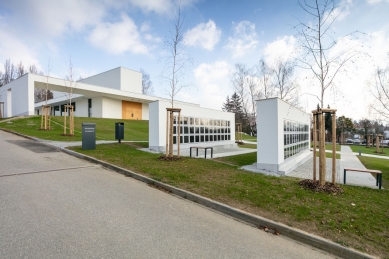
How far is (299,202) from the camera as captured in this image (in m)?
4.85

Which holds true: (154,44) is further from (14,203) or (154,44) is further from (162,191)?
(14,203)

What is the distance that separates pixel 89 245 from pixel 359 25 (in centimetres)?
839

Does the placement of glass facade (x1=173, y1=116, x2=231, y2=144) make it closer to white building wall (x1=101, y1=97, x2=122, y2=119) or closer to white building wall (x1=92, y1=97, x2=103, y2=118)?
white building wall (x1=101, y1=97, x2=122, y2=119)

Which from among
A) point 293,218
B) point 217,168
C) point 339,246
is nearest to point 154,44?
point 217,168

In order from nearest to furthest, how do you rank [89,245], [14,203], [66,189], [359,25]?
1. [89,245]
2. [14,203]
3. [66,189]
4. [359,25]

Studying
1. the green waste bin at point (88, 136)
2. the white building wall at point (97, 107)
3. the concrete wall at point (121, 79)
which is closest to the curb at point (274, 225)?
the green waste bin at point (88, 136)

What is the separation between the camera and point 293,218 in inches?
160

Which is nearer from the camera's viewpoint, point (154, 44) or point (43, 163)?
point (43, 163)

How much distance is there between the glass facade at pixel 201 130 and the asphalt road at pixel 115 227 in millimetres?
8093

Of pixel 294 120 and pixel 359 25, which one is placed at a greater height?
pixel 359 25

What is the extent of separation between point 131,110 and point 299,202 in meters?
37.5

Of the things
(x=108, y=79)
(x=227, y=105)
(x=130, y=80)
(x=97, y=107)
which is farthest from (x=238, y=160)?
(x=227, y=105)

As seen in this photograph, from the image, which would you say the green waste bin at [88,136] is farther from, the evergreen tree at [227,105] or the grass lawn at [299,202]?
the evergreen tree at [227,105]

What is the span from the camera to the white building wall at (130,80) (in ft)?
127
